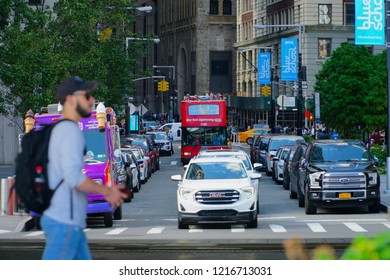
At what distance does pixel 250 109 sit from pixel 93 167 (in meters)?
98.8

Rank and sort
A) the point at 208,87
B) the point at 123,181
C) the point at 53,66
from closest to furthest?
the point at 123,181
the point at 53,66
the point at 208,87

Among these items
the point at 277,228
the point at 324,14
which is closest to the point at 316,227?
the point at 277,228

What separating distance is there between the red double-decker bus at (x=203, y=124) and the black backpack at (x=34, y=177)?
52930 mm

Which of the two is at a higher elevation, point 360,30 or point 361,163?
point 360,30

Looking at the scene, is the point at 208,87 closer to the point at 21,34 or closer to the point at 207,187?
the point at 21,34

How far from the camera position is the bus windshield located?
62000mm

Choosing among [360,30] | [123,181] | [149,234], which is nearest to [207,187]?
[149,234]

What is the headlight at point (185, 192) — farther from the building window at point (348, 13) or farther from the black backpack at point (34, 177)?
the building window at point (348, 13)

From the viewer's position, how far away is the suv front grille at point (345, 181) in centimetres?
2870

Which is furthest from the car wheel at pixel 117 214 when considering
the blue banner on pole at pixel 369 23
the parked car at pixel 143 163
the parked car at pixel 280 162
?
the parked car at pixel 143 163

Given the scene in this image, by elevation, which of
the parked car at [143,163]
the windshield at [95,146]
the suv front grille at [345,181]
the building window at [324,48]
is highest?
the building window at [324,48]

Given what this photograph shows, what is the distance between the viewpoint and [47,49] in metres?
44.8

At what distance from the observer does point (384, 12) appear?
3662 centimetres

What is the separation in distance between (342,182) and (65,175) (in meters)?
20.9
